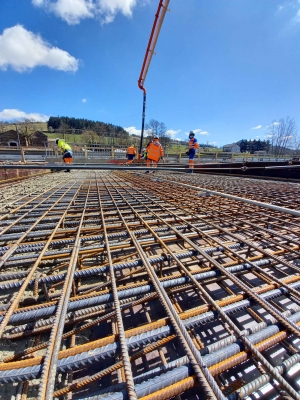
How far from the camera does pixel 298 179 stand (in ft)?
23.8

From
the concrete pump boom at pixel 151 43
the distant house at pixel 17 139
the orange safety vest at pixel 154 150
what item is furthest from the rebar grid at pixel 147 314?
the distant house at pixel 17 139

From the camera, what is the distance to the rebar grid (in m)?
0.83

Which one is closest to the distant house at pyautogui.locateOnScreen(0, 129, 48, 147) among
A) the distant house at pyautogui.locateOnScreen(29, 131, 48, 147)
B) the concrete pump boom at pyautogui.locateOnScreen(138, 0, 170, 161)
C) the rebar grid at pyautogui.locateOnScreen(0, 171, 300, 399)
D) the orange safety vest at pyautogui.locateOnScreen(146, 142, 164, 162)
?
the distant house at pyautogui.locateOnScreen(29, 131, 48, 147)

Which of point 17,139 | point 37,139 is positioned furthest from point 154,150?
point 17,139

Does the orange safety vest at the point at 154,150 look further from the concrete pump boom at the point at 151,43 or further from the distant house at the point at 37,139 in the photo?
the distant house at the point at 37,139

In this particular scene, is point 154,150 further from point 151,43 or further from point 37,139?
point 37,139

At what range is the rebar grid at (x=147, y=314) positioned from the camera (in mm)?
833

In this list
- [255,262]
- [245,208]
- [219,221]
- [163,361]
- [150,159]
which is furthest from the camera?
[150,159]

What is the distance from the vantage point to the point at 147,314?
144 cm

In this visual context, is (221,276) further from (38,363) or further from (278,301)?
(38,363)

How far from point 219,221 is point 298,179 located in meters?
6.54

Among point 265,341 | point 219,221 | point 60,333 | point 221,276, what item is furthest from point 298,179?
point 60,333

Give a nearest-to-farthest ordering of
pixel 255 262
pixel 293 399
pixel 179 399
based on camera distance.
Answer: pixel 293 399
pixel 179 399
pixel 255 262

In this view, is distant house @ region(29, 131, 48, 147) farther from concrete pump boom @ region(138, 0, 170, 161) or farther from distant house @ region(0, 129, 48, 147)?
concrete pump boom @ region(138, 0, 170, 161)
